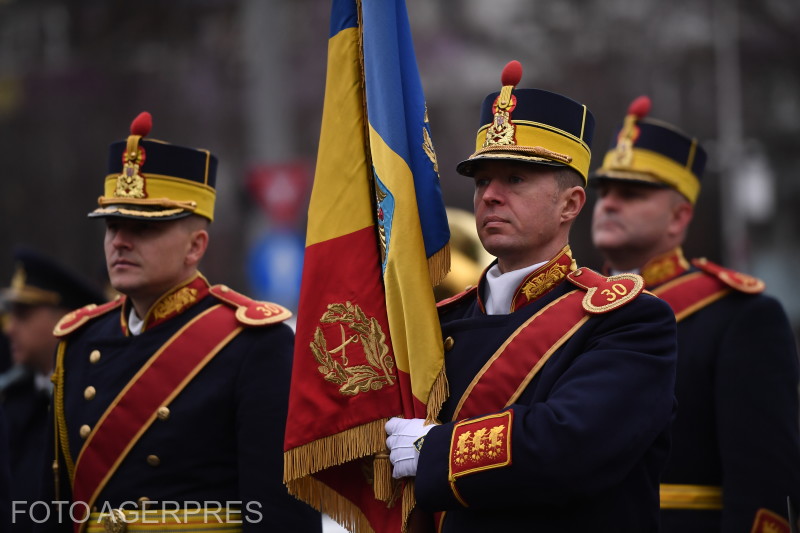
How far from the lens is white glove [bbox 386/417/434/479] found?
370 centimetres

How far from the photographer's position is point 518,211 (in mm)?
3840

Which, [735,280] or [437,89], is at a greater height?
[437,89]

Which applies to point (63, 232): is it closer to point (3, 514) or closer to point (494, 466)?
point (3, 514)

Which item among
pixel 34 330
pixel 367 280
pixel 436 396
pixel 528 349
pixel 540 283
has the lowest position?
pixel 436 396

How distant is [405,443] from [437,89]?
694 inches

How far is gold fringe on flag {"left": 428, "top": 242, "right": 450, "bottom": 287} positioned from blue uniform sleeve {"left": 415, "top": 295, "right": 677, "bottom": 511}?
20.0 inches

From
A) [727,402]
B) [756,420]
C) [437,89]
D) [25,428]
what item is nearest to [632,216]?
[727,402]

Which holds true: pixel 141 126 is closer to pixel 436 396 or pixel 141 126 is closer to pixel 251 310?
pixel 251 310

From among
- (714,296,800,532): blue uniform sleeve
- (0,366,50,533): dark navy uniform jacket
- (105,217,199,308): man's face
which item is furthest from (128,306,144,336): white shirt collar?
(714,296,800,532): blue uniform sleeve

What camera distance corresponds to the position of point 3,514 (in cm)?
438

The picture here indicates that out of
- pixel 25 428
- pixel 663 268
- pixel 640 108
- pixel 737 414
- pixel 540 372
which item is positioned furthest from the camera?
pixel 25 428

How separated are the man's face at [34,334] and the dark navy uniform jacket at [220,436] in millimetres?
1955

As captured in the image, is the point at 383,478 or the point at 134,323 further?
the point at 134,323

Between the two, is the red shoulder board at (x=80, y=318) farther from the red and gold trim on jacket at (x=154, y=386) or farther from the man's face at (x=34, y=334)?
the man's face at (x=34, y=334)
